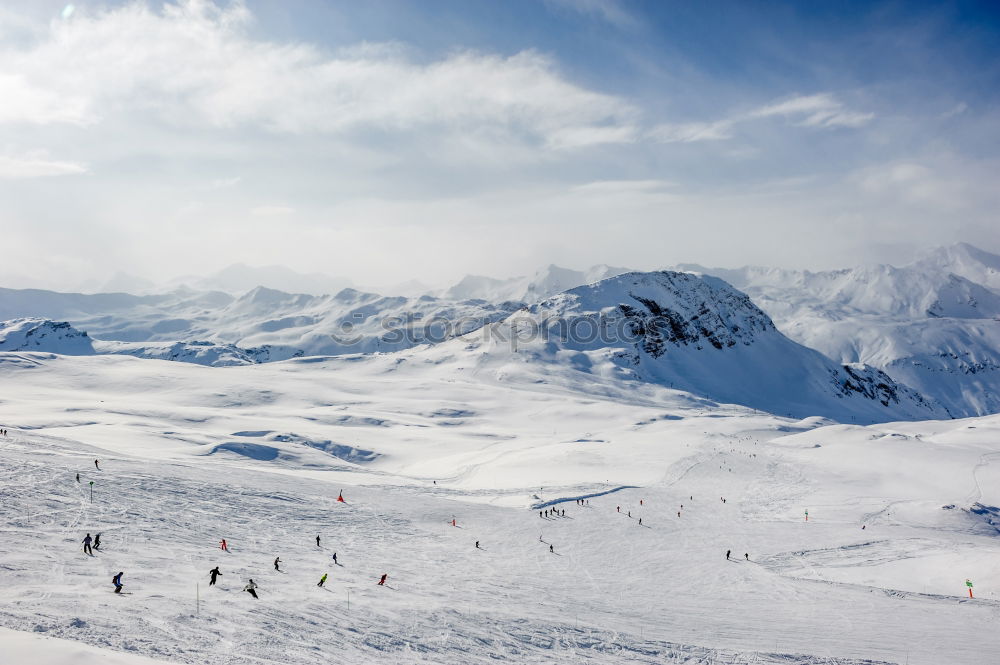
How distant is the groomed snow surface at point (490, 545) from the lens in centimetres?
2336

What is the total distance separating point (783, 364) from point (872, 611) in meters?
179

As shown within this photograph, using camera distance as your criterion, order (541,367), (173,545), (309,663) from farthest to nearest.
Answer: (541,367) → (173,545) → (309,663)

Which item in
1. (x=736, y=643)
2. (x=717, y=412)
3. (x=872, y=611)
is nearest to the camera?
(x=736, y=643)

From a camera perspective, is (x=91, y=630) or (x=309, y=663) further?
(x=309, y=663)

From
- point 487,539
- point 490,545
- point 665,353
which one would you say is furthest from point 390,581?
point 665,353

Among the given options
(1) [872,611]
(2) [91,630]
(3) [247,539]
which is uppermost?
(2) [91,630]

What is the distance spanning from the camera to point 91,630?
18.7 metres

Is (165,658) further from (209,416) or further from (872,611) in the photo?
(209,416)

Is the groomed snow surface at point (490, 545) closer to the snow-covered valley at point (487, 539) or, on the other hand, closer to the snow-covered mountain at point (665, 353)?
the snow-covered valley at point (487, 539)

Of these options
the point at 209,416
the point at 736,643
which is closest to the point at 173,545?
the point at 736,643

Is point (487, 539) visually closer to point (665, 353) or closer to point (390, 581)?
point (390, 581)

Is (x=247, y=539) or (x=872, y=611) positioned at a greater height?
(x=247, y=539)

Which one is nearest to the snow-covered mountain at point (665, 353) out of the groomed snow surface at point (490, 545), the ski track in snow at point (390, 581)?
the groomed snow surface at point (490, 545)

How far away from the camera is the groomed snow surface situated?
23.4m
